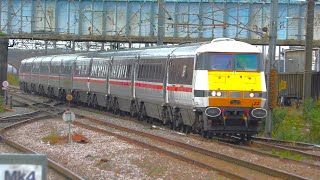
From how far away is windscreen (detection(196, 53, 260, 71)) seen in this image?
59.2ft

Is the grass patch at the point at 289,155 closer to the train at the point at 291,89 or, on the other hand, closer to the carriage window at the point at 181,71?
the carriage window at the point at 181,71

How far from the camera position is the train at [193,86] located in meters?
17.7

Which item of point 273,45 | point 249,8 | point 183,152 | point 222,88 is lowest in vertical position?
point 183,152

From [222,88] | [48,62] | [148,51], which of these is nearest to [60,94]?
[48,62]

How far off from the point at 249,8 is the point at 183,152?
87.4 feet

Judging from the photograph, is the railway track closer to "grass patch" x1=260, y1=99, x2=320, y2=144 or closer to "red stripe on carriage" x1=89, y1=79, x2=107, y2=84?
"grass patch" x1=260, y1=99, x2=320, y2=144

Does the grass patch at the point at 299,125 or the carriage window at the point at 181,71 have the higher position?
the carriage window at the point at 181,71

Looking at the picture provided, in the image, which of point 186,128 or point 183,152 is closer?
point 183,152

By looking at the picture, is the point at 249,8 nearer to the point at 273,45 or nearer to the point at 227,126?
the point at 273,45

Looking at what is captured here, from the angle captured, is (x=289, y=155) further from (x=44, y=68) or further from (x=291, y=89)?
(x=44, y=68)

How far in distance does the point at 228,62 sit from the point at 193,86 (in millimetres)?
1271

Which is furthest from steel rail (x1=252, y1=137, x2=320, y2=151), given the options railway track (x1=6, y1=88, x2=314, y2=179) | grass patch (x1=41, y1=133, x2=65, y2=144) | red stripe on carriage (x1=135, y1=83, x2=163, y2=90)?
grass patch (x1=41, y1=133, x2=65, y2=144)

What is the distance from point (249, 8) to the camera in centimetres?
4047

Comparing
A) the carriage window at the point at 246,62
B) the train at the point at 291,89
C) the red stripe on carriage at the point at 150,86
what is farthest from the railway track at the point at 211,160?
the train at the point at 291,89
